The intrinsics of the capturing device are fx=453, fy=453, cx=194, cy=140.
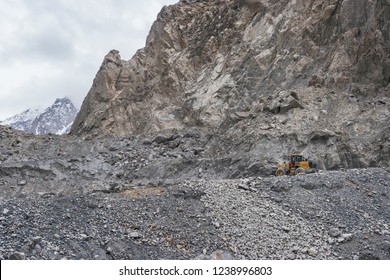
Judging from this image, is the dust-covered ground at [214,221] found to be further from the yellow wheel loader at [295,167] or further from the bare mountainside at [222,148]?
the yellow wheel loader at [295,167]

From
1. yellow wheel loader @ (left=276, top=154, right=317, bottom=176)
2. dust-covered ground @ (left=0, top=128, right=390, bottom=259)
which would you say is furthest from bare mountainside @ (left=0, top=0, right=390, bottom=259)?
yellow wheel loader @ (left=276, top=154, right=317, bottom=176)

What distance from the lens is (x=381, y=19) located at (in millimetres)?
26281

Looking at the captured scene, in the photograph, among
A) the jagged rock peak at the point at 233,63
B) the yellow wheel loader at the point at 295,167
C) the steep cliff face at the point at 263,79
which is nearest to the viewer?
the yellow wheel loader at the point at 295,167

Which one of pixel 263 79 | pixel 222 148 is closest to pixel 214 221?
pixel 222 148

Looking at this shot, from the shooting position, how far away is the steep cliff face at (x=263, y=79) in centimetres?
2384

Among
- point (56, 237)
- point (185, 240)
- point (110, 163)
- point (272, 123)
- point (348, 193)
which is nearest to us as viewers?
point (56, 237)

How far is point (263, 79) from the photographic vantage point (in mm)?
30859

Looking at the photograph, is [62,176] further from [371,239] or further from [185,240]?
[371,239]

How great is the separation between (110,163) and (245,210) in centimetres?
1622

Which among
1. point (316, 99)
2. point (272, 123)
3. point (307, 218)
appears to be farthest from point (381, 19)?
point (307, 218)

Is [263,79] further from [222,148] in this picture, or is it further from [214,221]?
[214,221]

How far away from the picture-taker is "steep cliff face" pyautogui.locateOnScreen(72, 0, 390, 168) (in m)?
23.8

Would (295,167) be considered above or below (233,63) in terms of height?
below

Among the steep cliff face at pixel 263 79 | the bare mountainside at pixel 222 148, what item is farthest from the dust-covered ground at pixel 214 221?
the steep cliff face at pixel 263 79
